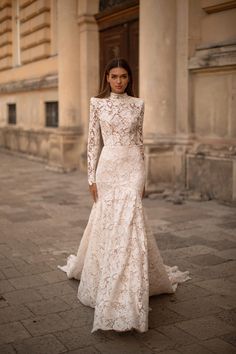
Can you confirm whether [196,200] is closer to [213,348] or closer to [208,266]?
[208,266]

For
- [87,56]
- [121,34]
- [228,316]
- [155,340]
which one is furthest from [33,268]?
[87,56]

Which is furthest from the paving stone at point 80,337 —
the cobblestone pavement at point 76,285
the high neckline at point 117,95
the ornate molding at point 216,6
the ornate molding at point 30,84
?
the ornate molding at point 30,84

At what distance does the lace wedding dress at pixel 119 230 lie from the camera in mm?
3160

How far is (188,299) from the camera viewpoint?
3783 mm

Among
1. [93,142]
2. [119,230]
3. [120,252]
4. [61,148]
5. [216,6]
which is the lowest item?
[120,252]

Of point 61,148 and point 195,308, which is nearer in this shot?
point 195,308

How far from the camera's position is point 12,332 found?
3.24 m

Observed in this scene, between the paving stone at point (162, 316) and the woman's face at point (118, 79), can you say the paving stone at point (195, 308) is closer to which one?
the paving stone at point (162, 316)

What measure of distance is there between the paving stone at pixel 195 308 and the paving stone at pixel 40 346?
36.7 inches

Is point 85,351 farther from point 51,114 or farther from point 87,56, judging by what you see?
point 51,114

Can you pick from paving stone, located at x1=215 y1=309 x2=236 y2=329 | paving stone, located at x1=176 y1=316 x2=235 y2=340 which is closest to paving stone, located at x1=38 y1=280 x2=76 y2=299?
paving stone, located at x1=176 y1=316 x2=235 y2=340

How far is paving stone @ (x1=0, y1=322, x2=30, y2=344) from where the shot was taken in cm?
315

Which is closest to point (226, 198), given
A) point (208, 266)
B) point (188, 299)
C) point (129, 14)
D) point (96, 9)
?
point (208, 266)

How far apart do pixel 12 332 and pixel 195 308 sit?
129 cm
